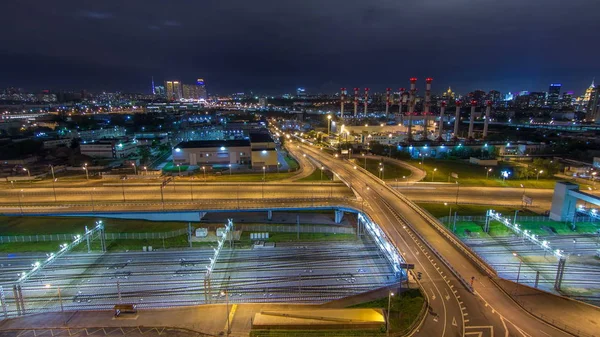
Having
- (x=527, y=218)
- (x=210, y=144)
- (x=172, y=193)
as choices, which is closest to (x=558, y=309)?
(x=527, y=218)

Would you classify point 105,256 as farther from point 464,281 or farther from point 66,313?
point 464,281

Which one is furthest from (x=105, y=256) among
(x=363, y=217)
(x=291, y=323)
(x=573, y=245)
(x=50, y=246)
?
(x=573, y=245)

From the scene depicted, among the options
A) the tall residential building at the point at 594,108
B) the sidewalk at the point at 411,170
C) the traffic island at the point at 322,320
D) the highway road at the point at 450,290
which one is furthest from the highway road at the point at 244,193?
the tall residential building at the point at 594,108

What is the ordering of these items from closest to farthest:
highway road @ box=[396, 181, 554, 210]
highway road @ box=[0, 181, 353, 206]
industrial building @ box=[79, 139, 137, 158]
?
highway road @ box=[0, 181, 353, 206] → highway road @ box=[396, 181, 554, 210] → industrial building @ box=[79, 139, 137, 158]

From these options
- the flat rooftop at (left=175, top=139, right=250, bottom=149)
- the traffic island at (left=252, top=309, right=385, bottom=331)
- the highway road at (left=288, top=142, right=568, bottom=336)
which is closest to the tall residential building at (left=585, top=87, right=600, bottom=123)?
the flat rooftop at (left=175, top=139, right=250, bottom=149)

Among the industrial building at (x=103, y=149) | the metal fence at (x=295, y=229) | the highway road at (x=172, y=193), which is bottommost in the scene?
the metal fence at (x=295, y=229)

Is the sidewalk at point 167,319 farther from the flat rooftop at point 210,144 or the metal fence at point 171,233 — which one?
the flat rooftop at point 210,144

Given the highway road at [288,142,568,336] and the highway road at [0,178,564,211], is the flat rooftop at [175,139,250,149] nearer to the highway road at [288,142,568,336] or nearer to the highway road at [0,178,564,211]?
the highway road at [0,178,564,211]
